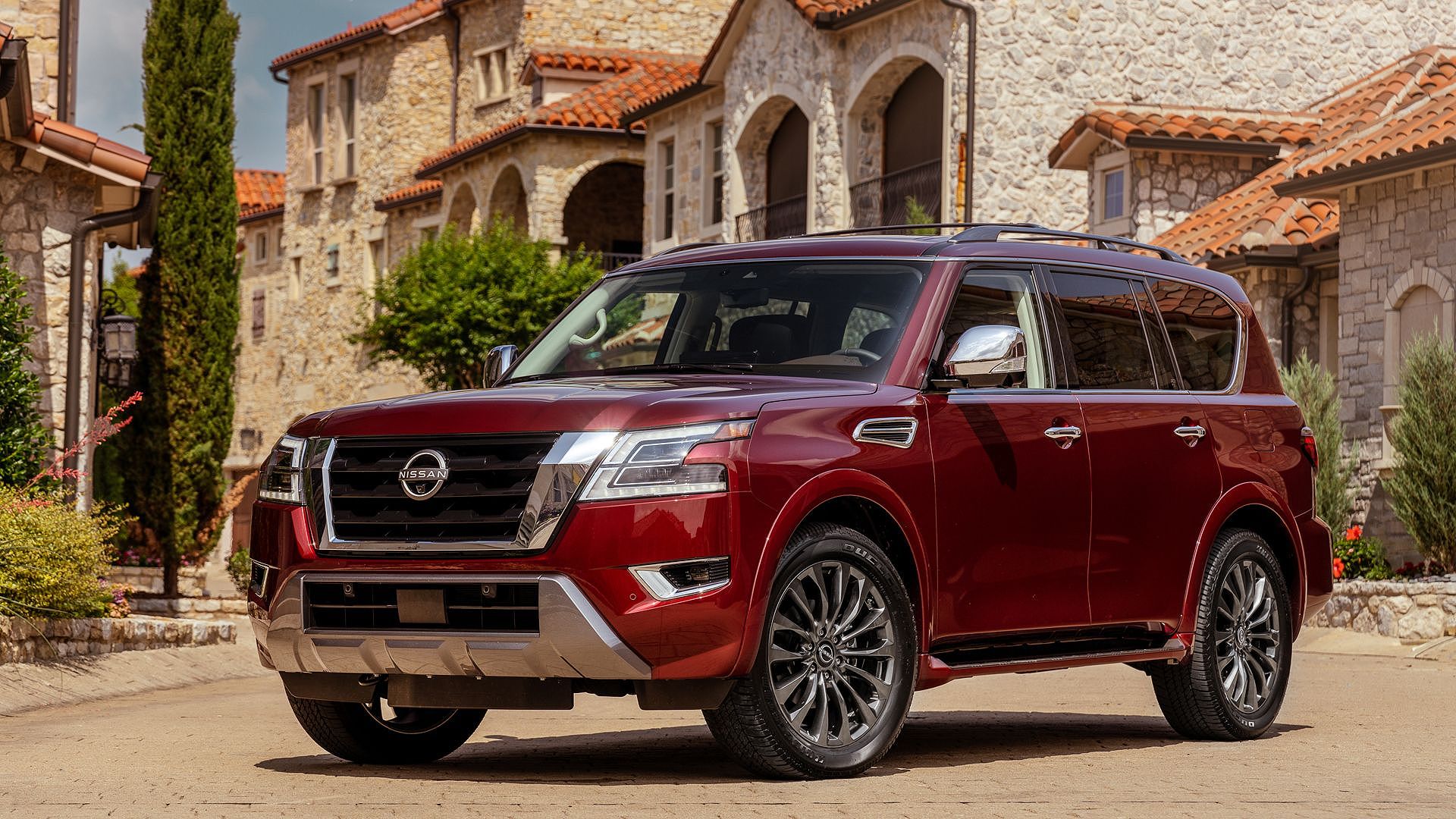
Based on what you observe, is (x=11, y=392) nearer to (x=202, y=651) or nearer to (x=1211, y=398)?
(x=202, y=651)

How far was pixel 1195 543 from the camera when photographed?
29.9ft

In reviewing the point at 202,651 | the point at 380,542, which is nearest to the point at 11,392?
the point at 202,651

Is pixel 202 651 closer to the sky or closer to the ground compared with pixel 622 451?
closer to the ground

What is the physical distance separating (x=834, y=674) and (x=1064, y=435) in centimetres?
167

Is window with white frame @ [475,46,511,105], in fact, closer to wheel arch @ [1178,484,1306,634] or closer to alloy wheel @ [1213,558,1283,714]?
wheel arch @ [1178,484,1306,634]

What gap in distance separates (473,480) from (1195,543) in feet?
11.8

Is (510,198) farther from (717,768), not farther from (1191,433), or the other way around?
(717,768)

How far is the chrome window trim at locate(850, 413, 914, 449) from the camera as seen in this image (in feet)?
24.3

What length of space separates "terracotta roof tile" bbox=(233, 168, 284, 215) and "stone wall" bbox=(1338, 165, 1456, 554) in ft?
126

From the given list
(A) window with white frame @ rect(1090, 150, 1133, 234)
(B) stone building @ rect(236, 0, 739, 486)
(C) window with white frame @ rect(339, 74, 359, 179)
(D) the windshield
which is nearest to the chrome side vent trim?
(D) the windshield

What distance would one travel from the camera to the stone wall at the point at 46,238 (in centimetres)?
1788

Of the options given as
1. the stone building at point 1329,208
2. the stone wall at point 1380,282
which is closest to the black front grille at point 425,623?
the stone building at point 1329,208

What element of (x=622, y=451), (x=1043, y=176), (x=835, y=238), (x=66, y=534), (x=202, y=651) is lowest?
(x=202, y=651)

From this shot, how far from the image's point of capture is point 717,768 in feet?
25.5
